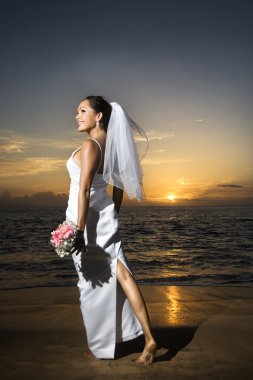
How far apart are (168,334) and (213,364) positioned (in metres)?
0.91

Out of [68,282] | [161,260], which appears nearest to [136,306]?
[68,282]

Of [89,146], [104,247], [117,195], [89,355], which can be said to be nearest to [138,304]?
[104,247]

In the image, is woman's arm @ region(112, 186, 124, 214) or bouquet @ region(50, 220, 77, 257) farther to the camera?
woman's arm @ region(112, 186, 124, 214)

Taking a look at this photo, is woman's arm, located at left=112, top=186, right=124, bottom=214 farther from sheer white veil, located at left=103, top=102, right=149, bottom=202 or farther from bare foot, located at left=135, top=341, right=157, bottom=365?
bare foot, located at left=135, top=341, right=157, bottom=365

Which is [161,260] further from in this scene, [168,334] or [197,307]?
[168,334]

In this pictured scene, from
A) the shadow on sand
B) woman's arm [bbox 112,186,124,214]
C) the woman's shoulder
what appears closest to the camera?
the woman's shoulder

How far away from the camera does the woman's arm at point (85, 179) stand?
3.02 metres

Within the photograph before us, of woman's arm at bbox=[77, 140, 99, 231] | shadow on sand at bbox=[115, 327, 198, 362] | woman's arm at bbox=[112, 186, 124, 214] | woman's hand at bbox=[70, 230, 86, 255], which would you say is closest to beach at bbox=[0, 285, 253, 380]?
shadow on sand at bbox=[115, 327, 198, 362]

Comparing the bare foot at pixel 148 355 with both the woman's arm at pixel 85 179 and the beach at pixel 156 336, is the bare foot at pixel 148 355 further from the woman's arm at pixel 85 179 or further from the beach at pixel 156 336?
the woman's arm at pixel 85 179

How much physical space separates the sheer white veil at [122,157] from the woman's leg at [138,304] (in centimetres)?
74

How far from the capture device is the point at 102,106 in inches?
132

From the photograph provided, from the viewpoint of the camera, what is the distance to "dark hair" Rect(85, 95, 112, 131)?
3324mm

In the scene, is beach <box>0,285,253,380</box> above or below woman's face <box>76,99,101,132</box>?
below

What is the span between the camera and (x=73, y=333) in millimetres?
4012
